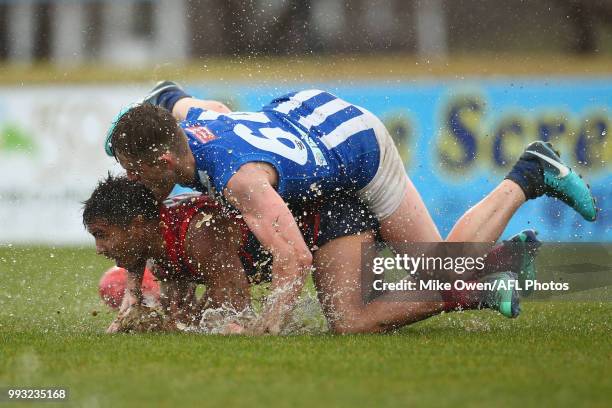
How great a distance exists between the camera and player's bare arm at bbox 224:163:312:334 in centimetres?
545

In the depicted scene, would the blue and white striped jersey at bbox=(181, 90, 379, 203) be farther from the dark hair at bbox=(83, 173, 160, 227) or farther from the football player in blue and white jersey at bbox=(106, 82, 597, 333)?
the dark hair at bbox=(83, 173, 160, 227)

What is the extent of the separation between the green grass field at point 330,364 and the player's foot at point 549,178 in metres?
0.75

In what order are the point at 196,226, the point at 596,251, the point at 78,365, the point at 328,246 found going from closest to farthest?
the point at 78,365 → the point at 196,226 → the point at 328,246 → the point at 596,251

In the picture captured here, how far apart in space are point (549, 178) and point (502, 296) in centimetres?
98

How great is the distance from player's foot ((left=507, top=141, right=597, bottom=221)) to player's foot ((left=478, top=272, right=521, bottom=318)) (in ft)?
2.29

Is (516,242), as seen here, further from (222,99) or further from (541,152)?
(222,99)

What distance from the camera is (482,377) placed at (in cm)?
445

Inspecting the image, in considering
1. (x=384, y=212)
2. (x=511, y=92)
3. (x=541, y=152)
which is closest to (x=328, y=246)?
(x=384, y=212)

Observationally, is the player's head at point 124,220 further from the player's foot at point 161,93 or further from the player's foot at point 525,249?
the player's foot at point 525,249

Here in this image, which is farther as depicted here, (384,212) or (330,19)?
(330,19)

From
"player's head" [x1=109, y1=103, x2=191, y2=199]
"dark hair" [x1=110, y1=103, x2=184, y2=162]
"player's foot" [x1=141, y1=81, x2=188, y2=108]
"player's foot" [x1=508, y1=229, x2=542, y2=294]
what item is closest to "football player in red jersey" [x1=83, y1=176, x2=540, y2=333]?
"player's head" [x1=109, y1=103, x2=191, y2=199]

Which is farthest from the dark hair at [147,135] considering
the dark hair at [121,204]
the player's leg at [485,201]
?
the player's leg at [485,201]

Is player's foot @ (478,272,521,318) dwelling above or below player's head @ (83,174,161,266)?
below

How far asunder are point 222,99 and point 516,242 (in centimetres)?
708
